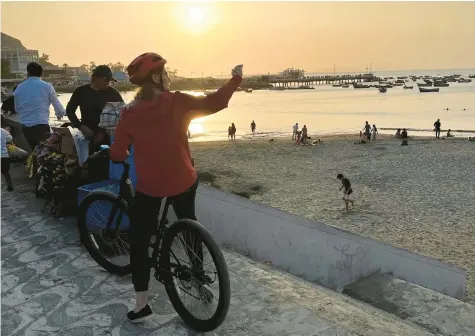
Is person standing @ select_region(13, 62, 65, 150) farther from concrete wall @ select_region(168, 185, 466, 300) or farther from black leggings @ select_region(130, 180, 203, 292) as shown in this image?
black leggings @ select_region(130, 180, 203, 292)

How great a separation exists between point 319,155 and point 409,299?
894 inches

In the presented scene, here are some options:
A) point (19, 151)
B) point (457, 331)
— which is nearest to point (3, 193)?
point (19, 151)

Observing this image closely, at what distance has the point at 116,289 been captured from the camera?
142 inches

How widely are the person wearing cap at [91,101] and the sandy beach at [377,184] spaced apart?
22.4 ft

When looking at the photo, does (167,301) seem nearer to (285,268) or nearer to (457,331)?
(285,268)

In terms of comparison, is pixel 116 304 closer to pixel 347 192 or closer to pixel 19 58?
pixel 347 192

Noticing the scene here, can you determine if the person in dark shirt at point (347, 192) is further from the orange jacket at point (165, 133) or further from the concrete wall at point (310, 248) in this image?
the orange jacket at point (165, 133)

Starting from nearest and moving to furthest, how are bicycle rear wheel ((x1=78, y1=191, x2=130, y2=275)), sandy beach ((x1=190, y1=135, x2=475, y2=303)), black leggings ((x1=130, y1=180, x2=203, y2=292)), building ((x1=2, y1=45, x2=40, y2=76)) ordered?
black leggings ((x1=130, y1=180, x2=203, y2=292)), bicycle rear wheel ((x1=78, y1=191, x2=130, y2=275)), sandy beach ((x1=190, y1=135, x2=475, y2=303)), building ((x1=2, y1=45, x2=40, y2=76))

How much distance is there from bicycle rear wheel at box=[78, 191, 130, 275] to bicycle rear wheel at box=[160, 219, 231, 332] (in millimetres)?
838

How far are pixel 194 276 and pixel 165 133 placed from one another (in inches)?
42.1

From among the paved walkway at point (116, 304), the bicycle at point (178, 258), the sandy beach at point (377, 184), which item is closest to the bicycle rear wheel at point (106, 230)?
the bicycle at point (178, 258)

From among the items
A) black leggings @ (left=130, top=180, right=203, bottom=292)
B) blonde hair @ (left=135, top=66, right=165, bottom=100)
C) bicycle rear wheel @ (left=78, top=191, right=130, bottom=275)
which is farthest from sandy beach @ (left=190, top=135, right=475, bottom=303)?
blonde hair @ (left=135, top=66, right=165, bottom=100)

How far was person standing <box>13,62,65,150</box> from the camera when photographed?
5852 millimetres

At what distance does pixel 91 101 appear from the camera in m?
4.89
